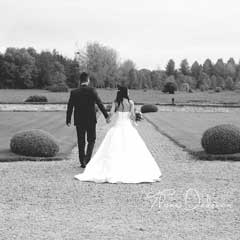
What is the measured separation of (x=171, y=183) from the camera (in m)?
8.21

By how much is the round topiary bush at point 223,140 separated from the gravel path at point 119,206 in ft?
5.68

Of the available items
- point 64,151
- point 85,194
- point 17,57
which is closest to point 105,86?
A: point 17,57

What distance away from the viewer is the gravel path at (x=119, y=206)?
523 centimetres

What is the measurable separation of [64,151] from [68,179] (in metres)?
4.30

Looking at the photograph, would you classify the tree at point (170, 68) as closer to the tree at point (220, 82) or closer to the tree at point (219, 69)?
the tree at point (220, 82)

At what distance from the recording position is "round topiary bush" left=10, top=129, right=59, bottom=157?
1134 centimetres

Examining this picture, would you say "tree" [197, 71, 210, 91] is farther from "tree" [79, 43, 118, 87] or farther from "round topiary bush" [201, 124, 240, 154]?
"round topiary bush" [201, 124, 240, 154]

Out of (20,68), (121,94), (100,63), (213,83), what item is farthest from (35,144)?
(213,83)

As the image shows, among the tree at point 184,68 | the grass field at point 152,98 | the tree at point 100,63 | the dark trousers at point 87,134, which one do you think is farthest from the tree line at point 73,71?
the dark trousers at point 87,134

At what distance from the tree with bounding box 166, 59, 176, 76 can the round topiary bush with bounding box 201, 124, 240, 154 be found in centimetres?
8479

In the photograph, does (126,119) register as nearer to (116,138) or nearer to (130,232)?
(116,138)

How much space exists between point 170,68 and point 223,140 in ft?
279

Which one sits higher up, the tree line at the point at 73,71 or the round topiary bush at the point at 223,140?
the tree line at the point at 73,71

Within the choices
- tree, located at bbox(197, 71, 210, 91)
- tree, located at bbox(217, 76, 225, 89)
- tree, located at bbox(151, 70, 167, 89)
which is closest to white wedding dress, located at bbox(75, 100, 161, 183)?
tree, located at bbox(151, 70, 167, 89)
